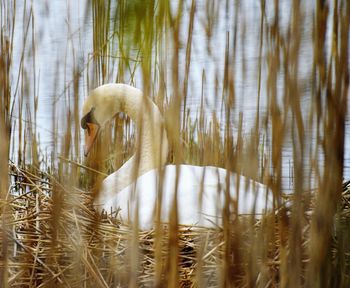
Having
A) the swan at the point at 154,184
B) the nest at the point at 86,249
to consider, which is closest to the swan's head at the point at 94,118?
the swan at the point at 154,184

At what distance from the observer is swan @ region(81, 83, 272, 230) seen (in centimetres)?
115

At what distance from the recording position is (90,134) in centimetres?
334

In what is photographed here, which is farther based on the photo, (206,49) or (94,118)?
(94,118)

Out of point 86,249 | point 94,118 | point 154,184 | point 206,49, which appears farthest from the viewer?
point 94,118

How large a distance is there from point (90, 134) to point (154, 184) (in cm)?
97

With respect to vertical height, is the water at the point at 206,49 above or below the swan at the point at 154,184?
above

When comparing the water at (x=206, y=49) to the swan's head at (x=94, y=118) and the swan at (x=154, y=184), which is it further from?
the swan's head at (x=94, y=118)

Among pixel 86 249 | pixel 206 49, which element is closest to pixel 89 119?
pixel 86 249

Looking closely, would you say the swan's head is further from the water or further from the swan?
the water

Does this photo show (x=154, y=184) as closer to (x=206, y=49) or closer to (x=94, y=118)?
(x=94, y=118)

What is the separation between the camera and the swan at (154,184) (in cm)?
115

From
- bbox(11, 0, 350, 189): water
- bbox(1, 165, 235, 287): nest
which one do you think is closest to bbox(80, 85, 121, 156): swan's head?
bbox(1, 165, 235, 287): nest

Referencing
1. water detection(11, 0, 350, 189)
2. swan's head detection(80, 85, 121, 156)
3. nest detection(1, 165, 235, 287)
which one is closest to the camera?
water detection(11, 0, 350, 189)

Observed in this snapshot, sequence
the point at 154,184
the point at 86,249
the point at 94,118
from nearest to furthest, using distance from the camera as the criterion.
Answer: the point at 86,249 < the point at 154,184 < the point at 94,118
